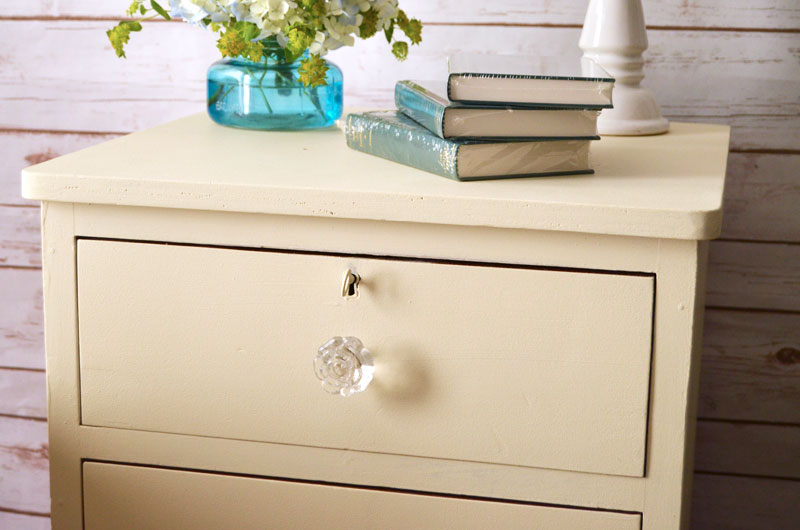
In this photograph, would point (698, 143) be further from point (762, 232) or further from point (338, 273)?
point (338, 273)

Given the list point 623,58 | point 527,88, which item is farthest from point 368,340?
point 623,58

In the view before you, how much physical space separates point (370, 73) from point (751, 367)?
0.65m

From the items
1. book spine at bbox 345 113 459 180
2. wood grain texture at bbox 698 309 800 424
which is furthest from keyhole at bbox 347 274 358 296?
wood grain texture at bbox 698 309 800 424

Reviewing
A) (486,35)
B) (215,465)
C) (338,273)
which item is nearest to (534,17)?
(486,35)

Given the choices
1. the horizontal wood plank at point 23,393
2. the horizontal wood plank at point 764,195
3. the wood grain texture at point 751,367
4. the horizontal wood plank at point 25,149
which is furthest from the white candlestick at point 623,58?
the horizontal wood plank at point 23,393

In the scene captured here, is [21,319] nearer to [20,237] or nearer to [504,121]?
[20,237]

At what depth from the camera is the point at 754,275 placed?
1.21 metres

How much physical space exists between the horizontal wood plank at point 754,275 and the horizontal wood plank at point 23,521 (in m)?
1.10

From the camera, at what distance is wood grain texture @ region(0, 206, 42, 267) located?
138cm

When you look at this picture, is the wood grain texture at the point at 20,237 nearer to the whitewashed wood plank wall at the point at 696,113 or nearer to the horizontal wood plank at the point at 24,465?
the whitewashed wood plank wall at the point at 696,113

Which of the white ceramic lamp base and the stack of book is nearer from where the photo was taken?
the stack of book

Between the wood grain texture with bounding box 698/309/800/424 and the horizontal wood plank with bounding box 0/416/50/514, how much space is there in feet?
3.36

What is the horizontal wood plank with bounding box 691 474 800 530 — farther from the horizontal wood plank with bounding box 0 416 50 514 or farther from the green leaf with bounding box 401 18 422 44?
the horizontal wood plank with bounding box 0 416 50 514

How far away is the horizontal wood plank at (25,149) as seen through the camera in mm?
1355
